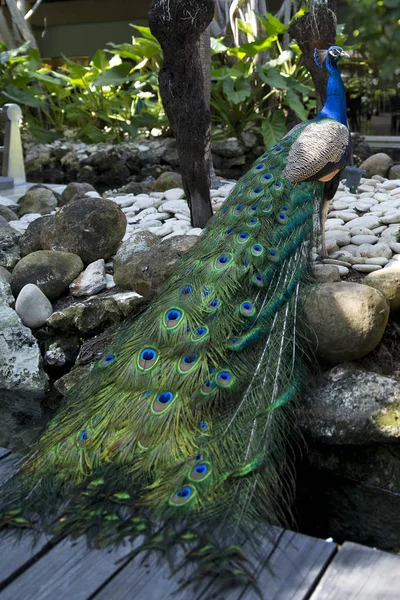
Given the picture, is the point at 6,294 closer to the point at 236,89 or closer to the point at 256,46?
the point at 236,89

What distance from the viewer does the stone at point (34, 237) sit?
5.47m

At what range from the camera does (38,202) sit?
7031 millimetres

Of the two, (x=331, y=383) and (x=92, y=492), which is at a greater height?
(x=92, y=492)

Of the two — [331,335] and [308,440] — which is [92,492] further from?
[331,335]

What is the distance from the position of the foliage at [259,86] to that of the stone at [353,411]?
5.65 m

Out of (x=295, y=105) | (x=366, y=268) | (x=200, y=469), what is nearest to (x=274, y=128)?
(x=295, y=105)

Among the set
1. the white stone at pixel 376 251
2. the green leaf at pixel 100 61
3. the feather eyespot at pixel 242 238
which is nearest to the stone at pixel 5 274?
the feather eyespot at pixel 242 238

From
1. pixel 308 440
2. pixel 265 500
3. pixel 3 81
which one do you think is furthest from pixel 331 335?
pixel 3 81

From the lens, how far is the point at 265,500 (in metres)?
2.36

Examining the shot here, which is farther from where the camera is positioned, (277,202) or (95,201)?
(95,201)

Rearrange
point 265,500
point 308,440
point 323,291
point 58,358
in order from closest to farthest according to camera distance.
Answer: point 265,500 < point 308,440 < point 323,291 < point 58,358

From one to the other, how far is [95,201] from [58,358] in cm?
128

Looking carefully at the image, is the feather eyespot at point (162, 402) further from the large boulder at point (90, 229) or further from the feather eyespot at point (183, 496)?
the large boulder at point (90, 229)

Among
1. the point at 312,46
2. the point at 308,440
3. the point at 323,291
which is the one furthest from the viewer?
the point at 312,46
